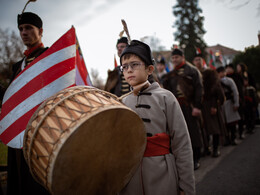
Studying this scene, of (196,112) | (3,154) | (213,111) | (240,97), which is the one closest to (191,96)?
(196,112)

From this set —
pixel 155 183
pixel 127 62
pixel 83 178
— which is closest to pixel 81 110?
pixel 83 178

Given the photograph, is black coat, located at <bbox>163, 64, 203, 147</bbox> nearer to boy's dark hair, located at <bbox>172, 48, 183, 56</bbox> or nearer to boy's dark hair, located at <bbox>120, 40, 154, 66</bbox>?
boy's dark hair, located at <bbox>172, 48, 183, 56</bbox>

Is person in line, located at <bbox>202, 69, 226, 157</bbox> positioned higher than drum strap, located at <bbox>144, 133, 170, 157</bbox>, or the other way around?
drum strap, located at <bbox>144, 133, 170, 157</bbox>

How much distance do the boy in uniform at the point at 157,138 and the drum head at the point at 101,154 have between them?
0.15 meters

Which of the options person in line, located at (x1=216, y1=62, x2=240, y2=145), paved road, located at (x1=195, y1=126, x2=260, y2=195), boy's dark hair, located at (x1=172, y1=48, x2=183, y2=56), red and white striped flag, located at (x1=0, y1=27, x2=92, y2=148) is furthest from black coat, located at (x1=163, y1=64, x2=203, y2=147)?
red and white striped flag, located at (x1=0, y1=27, x2=92, y2=148)

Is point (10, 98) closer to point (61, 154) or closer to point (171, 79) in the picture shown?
point (61, 154)

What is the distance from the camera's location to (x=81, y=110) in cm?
104

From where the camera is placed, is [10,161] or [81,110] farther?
[10,161]

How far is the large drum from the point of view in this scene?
0.97 meters

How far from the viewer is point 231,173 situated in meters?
3.34

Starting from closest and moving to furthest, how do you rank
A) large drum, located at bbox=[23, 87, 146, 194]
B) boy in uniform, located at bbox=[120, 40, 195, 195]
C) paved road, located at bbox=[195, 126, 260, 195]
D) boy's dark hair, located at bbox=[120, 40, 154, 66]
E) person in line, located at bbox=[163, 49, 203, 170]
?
large drum, located at bbox=[23, 87, 146, 194]
boy in uniform, located at bbox=[120, 40, 195, 195]
boy's dark hair, located at bbox=[120, 40, 154, 66]
paved road, located at bbox=[195, 126, 260, 195]
person in line, located at bbox=[163, 49, 203, 170]

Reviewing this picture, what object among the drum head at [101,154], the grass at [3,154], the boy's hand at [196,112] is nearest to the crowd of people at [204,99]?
the boy's hand at [196,112]

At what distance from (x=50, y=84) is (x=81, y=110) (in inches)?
38.5

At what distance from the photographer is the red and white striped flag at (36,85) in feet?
5.73
